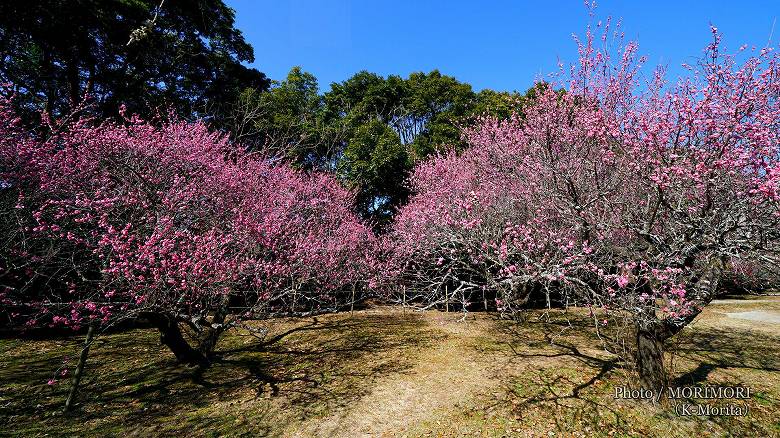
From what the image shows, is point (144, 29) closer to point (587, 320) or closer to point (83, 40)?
point (83, 40)

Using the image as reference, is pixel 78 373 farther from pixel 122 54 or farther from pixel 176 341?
pixel 122 54

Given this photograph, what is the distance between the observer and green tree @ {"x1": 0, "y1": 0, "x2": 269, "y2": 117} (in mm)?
12133

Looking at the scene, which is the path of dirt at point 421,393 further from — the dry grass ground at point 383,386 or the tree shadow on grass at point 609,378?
the tree shadow on grass at point 609,378

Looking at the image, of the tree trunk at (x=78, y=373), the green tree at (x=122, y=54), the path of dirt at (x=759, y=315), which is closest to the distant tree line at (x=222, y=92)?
the green tree at (x=122, y=54)

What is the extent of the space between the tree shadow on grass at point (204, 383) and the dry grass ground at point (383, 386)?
0.03m

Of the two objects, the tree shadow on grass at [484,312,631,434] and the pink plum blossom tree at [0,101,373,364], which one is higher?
the pink plum blossom tree at [0,101,373,364]

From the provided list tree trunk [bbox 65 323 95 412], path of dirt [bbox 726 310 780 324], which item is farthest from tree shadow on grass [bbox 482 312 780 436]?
tree trunk [bbox 65 323 95 412]

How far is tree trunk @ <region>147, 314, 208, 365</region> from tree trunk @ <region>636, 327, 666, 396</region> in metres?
8.21

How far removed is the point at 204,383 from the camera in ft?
21.7

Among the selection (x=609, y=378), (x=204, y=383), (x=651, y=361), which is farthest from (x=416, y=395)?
(x=204, y=383)

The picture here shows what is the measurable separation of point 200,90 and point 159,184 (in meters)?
12.5

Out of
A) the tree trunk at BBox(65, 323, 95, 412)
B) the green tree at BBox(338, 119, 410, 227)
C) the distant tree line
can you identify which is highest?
the distant tree line

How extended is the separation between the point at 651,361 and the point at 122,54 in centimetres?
2054

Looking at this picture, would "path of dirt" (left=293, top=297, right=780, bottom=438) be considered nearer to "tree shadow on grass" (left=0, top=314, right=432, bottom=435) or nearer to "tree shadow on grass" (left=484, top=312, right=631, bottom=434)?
"tree shadow on grass" (left=0, top=314, right=432, bottom=435)
